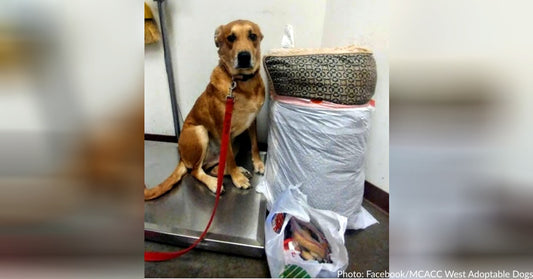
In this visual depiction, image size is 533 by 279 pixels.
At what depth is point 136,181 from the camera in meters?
0.36

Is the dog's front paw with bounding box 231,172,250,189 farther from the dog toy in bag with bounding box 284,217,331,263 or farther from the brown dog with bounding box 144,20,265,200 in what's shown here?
the dog toy in bag with bounding box 284,217,331,263

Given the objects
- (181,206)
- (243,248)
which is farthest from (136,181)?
(181,206)

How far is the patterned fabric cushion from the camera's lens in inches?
33.7

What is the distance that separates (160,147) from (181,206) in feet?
2.41

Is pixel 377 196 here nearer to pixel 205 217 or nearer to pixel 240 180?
pixel 240 180

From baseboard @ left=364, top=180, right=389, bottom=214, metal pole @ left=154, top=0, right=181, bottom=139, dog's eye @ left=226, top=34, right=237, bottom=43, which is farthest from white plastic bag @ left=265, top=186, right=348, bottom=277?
metal pole @ left=154, top=0, right=181, bottom=139

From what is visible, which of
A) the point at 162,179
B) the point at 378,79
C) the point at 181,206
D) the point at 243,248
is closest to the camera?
the point at 243,248

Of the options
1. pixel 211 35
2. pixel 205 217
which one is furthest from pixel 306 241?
pixel 211 35

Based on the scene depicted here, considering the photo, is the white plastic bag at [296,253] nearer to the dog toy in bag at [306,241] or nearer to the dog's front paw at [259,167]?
the dog toy in bag at [306,241]

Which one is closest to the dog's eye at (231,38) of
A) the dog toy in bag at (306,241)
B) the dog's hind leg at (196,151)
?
the dog's hind leg at (196,151)

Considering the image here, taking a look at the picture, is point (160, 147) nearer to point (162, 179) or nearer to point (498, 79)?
point (162, 179)

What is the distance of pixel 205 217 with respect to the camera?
1034 millimetres

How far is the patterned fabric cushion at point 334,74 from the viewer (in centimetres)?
85

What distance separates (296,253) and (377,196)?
0.50 metres
